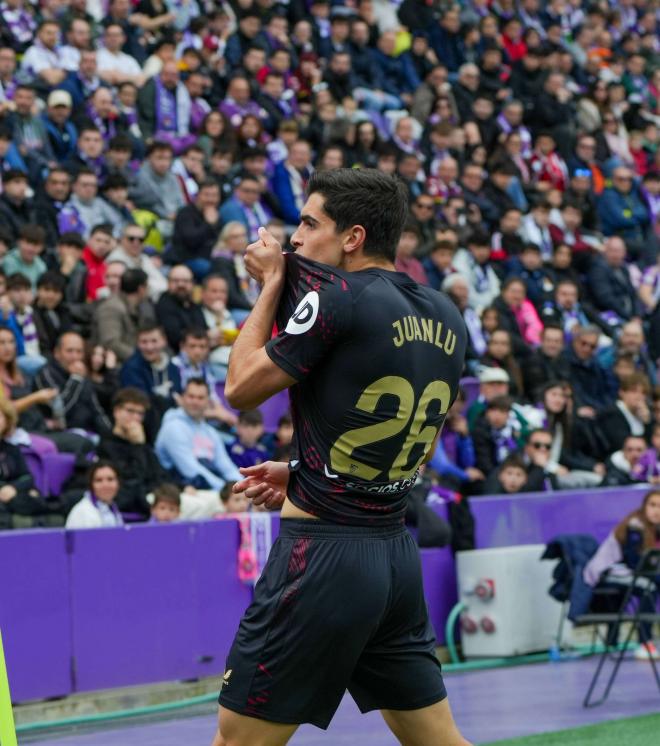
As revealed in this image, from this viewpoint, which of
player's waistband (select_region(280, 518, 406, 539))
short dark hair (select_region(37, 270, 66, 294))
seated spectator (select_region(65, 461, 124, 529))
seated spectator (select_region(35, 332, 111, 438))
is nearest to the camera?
player's waistband (select_region(280, 518, 406, 539))

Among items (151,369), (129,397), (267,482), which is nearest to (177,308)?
(151,369)

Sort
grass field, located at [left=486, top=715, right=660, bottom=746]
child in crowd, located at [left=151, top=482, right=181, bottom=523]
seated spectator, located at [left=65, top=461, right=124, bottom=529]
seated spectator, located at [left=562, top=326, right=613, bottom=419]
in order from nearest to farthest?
grass field, located at [left=486, top=715, right=660, bottom=746] → seated spectator, located at [left=65, top=461, right=124, bottom=529] → child in crowd, located at [left=151, top=482, right=181, bottom=523] → seated spectator, located at [left=562, top=326, right=613, bottom=419]

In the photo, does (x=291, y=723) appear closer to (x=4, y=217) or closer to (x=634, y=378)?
(x=4, y=217)

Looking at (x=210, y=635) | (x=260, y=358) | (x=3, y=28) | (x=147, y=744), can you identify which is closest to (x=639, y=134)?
(x=3, y=28)

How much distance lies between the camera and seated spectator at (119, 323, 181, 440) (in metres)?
12.5

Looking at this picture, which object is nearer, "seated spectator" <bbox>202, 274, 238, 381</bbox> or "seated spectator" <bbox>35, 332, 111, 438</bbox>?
"seated spectator" <bbox>35, 332, 111, 438</bbox>

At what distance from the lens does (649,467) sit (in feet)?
49.4

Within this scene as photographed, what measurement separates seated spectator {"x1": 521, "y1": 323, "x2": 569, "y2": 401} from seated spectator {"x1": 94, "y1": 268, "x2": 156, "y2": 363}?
4294mm

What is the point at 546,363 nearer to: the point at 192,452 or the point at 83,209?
the point at 83,209

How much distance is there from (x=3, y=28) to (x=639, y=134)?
11.3m

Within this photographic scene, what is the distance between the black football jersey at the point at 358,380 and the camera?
425 cm

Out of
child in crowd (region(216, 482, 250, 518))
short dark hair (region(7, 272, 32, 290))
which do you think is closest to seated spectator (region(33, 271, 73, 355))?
short dark hair (region(7, 272, 32, 290))

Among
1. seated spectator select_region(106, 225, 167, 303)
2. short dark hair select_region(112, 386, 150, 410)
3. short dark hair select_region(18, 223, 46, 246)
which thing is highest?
short dark hair select_region(18, 223, 46, 246)

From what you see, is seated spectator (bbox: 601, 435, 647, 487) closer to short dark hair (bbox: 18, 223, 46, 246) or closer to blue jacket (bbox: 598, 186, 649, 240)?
Answer: short dark hair (bbox: 18, 223, 46, 246)
